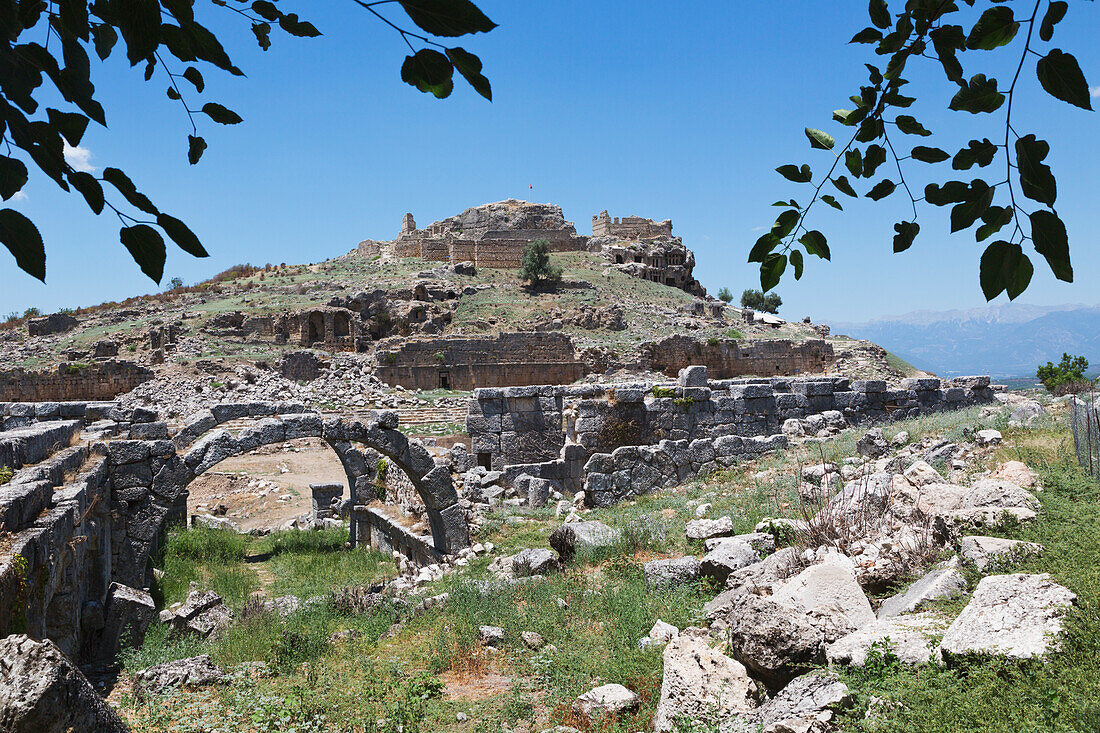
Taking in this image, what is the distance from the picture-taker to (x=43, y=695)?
2777 millimetres

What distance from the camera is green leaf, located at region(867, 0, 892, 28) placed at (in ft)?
6.69

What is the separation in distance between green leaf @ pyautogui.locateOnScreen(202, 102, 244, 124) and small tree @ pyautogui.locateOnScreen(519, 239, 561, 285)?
51.5 m

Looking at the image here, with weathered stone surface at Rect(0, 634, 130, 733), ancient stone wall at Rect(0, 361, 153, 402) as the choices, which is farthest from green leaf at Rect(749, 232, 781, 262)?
ancient stone wall at Rect(0, 361, 153, 402)

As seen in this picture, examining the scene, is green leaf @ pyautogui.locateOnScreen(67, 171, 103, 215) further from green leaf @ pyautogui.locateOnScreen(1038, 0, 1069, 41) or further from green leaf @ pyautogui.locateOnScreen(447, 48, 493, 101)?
green leaf @ pyautogui.locateOnScreen(1038, 0, 1069, 41)

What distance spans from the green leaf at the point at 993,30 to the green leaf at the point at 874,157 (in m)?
0.51

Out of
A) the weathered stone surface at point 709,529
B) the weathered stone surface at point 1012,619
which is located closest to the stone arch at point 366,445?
the weathered stone surface at point 709,529

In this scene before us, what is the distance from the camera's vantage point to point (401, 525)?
11828mm

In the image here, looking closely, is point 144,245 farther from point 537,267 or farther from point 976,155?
point 537,267

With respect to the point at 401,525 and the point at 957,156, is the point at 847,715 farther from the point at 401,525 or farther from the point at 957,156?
the point at 401,525

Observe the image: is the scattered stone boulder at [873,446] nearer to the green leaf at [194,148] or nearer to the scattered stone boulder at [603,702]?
the scattered stone boulder at [603,702]

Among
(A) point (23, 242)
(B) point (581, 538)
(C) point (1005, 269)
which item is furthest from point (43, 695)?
(B) point (581, 538)

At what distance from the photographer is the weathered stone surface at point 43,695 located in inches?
108

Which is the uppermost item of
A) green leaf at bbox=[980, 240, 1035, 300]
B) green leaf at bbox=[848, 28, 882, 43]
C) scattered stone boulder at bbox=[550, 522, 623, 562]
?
green leaf at bbox=[848, 28, 882, 43]

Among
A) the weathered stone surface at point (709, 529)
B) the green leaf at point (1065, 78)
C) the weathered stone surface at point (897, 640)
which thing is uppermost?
the green leaf at point (1065, 78)
